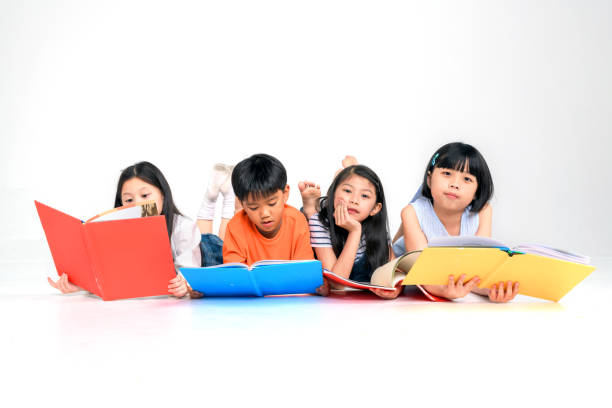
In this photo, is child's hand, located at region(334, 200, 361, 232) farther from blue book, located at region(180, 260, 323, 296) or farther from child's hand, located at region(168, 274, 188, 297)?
child's hand, located at region(168, 274, 188, 297)

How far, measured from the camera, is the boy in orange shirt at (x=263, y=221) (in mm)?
2178

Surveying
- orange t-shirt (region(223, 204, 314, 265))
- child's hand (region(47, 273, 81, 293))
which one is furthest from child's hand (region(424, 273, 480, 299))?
child's hand (region(47, 273, 81, 293))

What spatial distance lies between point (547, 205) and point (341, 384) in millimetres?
3804

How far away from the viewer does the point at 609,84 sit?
4504mm

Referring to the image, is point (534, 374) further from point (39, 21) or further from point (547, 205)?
point (39, 21)

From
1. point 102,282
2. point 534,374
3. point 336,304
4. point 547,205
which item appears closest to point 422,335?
point 534,374

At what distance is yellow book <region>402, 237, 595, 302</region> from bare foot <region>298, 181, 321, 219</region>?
0.74 meters

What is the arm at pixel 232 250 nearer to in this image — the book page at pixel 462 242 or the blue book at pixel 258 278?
the blue book at pixel 258 278

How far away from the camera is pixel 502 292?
6.56ft

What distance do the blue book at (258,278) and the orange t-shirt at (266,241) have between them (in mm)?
160

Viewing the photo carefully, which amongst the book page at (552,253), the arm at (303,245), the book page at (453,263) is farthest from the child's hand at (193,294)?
the book page at (552,253)

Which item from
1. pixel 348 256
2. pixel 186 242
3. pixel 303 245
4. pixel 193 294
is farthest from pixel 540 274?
pixel 186 242

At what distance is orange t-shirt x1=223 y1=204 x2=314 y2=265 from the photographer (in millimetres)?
2275

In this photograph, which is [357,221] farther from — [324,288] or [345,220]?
[324,288]
